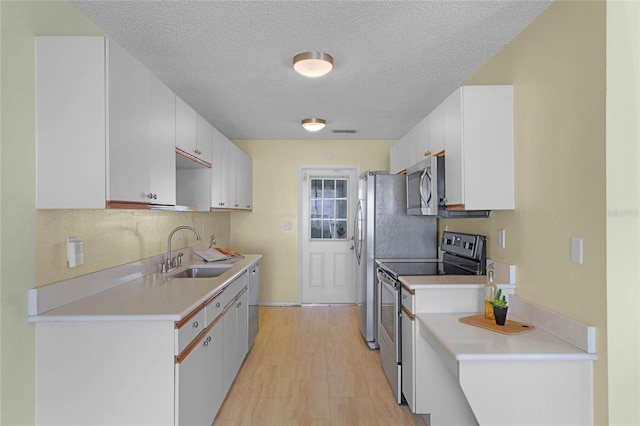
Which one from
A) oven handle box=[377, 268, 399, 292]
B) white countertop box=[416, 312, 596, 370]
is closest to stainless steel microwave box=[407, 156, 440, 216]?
oven handle box=[377, 268, 399, 292]

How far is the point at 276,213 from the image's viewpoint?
5324mm

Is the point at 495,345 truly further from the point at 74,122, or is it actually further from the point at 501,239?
the point at 74,122

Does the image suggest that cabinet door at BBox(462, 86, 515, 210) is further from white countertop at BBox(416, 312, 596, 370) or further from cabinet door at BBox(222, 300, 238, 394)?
cabinet door at BBox(222, 300, 238, 394)

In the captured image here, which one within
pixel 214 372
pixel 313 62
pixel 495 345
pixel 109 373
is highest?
pixel 313 62

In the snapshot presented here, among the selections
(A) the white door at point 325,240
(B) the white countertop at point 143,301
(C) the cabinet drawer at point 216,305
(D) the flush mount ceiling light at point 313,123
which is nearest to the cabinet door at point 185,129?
(B) the white countertop at point 143,301

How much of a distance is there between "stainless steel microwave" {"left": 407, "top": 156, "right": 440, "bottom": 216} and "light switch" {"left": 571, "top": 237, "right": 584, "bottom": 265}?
95cm

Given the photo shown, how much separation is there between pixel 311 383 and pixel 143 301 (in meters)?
1.56

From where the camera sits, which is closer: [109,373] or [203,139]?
[109,373]

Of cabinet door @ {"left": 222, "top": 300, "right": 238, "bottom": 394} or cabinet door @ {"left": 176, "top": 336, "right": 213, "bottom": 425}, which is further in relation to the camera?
cabinet door @ {"left": 222, "top": 300, "right": 238, "bottom": 394}

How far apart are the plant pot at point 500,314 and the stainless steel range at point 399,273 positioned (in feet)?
2.38

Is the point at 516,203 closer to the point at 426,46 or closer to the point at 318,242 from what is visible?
the point at 426,46

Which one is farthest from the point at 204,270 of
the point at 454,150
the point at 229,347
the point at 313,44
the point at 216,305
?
the point at 454,150

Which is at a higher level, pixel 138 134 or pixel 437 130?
pixel 437 130

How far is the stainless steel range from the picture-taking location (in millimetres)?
2609
